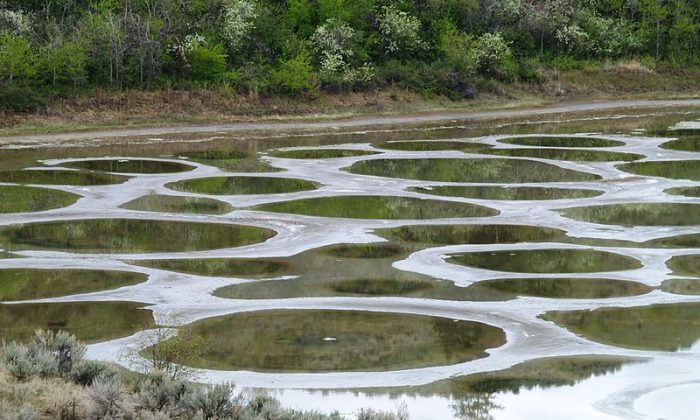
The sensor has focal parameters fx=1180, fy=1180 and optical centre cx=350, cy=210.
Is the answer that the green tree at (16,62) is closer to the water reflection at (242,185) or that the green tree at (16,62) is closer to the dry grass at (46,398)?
the water reflection at (242,185)

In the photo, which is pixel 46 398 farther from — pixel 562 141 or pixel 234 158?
pixel 562 141

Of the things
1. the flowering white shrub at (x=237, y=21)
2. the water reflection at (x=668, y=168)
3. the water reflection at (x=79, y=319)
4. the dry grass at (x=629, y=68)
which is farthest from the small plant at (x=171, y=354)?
the dry grass at (x=629, y=68)

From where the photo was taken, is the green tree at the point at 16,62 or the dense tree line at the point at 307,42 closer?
the green tree at the point at 16,62

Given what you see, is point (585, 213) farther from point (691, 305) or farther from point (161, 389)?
point (161, 389)

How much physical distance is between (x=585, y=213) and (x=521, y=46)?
38.6 meters

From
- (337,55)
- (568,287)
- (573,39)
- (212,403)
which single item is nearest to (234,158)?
(337,55)

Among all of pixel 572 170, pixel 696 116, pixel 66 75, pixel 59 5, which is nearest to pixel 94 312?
pixel 572 170

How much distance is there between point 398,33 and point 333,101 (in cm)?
774

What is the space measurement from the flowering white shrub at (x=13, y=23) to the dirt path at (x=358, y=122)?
759 cm

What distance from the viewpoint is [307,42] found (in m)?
58.1

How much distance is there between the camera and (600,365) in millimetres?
16516

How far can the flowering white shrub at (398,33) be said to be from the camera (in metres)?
60.7

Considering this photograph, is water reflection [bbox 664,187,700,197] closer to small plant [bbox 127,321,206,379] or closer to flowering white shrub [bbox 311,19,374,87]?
small plant [bbox 127,321,206,379]

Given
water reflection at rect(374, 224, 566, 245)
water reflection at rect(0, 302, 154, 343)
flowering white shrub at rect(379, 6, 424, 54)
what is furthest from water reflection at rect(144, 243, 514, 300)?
flowering white shrub at rect(379, 6, 424, 54)
